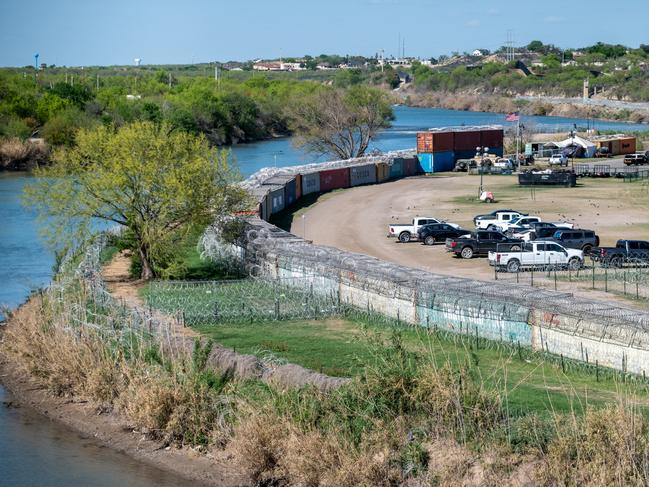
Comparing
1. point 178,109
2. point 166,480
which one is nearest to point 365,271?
point 166,480

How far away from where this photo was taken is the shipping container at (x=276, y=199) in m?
60.1

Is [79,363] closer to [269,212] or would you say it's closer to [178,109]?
[269,212]

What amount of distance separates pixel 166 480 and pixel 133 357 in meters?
3.58

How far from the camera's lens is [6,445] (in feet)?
86.8

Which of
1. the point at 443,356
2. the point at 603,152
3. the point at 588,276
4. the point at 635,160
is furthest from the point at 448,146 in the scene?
the point at 443,356

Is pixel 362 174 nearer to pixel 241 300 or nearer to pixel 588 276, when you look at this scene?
pixel 588 276

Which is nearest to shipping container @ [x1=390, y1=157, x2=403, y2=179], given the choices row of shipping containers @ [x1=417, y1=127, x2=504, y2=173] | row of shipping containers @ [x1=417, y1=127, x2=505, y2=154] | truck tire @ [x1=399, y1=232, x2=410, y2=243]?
row of shipping containers @ [x1=417, y1=127, x2=504, y2=173]

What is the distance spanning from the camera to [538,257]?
4288 centimetres

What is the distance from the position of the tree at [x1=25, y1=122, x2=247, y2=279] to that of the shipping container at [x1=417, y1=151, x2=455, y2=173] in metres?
44.8

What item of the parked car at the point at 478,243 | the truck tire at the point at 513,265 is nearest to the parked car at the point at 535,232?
the parked car at the point at 478,243

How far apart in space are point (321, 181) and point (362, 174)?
5.19 m

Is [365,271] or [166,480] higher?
[365,271]

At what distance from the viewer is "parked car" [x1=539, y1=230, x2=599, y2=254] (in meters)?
45.6

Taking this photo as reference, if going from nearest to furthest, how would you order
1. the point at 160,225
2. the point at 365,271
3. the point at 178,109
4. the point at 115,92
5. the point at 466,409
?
the point at 466,409
the point at 365,271
the point at 160,225
the point at 178,109
the point at 115,92
